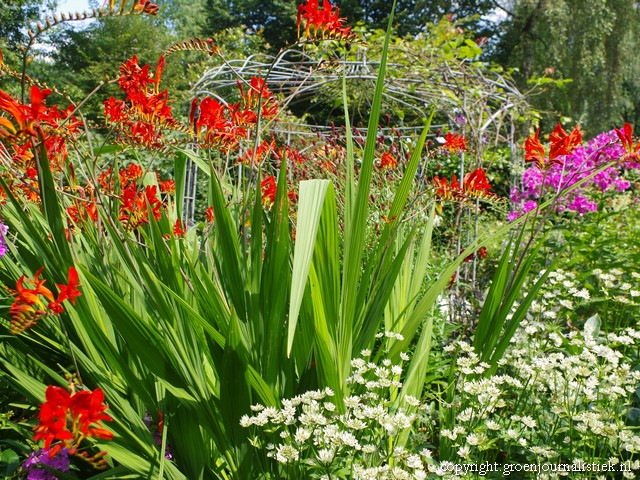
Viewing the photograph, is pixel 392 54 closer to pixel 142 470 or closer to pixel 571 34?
pixel 142 470

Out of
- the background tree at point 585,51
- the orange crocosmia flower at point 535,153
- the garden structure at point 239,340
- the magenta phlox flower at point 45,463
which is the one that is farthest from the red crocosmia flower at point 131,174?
the background tree at point 585,51

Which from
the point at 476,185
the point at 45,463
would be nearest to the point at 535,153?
the point at 476,185

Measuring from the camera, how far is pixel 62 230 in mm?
1069

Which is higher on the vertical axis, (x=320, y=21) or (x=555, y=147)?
(x=320, y=21)

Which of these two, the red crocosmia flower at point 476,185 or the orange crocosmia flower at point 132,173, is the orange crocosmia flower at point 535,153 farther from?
the orange crocosmia flower at point 132,173

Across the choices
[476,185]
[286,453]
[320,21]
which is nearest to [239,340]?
[286,453]

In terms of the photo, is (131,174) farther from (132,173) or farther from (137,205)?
(137,205)

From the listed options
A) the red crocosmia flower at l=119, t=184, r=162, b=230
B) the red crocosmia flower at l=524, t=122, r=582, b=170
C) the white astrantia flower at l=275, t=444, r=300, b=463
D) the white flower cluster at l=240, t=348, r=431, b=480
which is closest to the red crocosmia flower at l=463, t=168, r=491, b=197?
the red crocosmia flower at l=524, t=122, r=582, b=170

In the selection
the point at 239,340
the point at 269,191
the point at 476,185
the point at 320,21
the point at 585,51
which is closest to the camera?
the point at 239,340

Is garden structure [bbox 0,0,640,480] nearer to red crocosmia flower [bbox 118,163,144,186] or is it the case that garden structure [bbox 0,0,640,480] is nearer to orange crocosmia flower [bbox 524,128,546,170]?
orange crocosmia flower [bbox 524,128,546,170]

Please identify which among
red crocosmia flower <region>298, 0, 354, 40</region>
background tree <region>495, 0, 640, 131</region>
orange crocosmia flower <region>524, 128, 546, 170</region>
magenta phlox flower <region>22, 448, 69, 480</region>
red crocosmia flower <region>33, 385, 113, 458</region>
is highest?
Result: background tree <region>495, 0, 640, 131</region>

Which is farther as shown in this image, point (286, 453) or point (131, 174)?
point (131, 174)

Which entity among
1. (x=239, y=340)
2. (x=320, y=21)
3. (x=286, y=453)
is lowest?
(x=286, y=453)

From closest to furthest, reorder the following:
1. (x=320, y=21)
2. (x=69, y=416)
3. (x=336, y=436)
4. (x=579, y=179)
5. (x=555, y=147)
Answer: (x=69, y=416) < (x=336, y=436) < (x=320, y=21) < (x=555, y=147) < (x=579, y=179)
